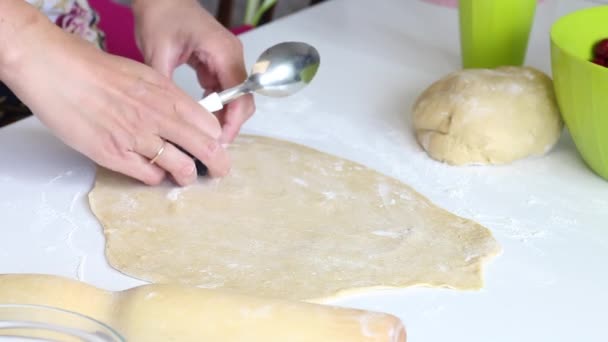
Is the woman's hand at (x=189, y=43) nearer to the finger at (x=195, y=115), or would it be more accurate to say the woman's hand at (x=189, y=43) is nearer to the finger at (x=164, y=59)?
the finger at (x=164, y=59)

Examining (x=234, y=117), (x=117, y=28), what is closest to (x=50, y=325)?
(x=234, y=117)

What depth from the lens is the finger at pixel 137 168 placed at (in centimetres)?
96

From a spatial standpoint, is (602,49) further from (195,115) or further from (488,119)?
(195,115)

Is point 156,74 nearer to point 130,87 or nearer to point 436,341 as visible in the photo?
point 130,87

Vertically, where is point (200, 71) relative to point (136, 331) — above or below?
below

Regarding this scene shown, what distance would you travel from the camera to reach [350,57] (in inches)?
54.4

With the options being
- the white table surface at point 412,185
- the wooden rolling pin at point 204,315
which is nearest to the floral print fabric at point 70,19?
the white table surface at point 412,185

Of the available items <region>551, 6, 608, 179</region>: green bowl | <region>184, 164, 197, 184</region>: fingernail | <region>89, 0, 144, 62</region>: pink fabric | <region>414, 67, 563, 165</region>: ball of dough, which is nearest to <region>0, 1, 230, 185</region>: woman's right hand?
<region>184, 164, 197, 184</region>: fingernail

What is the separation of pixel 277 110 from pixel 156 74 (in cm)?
28

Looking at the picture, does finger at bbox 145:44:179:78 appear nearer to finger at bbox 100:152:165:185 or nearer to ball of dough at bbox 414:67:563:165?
finger at bbox 100:152:165:185

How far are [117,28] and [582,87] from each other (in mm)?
912

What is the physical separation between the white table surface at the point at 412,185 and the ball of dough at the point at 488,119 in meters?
0.02

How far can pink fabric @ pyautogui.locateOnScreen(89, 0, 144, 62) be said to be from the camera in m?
1.53

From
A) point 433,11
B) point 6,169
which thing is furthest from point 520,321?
point 433,11
